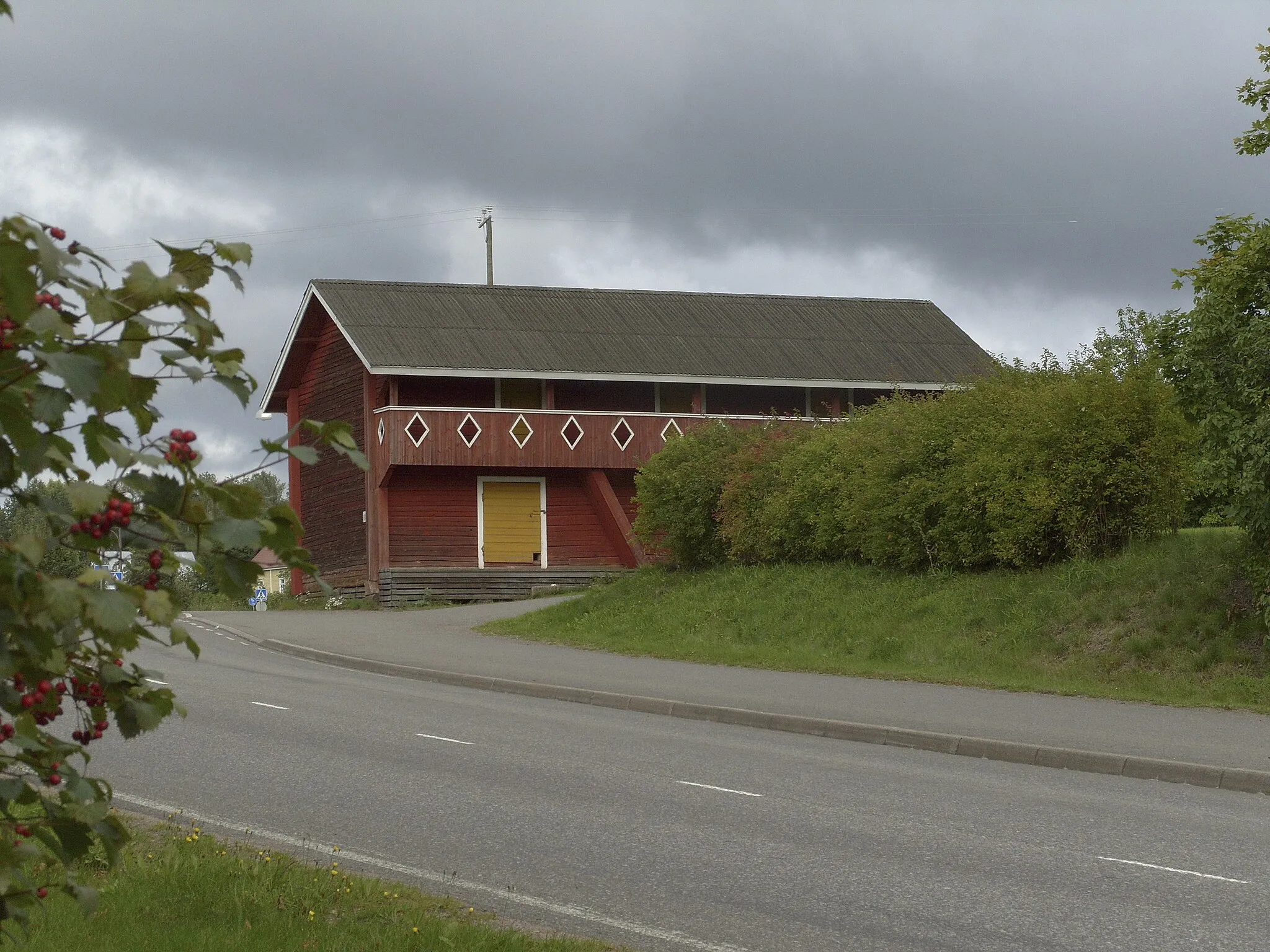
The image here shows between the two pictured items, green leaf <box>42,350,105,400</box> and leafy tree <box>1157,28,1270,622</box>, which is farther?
leafy tree <box>1157,28,1270,622</box>

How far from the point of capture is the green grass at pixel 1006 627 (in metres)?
17.1

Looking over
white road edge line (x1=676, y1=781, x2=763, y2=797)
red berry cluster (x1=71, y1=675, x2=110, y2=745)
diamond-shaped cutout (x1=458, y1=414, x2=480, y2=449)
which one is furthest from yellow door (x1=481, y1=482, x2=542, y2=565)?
red berry cluster (x1=71, y1=675, x2=110, y2=745)

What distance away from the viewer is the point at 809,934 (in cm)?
661

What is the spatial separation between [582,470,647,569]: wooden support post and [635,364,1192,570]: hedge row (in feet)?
27.5

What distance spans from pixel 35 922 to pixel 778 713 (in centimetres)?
988

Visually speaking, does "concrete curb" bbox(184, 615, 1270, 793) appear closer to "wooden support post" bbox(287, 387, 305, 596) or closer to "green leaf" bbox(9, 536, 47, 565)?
"green leaf" bbox(9, 536, 47, 565)

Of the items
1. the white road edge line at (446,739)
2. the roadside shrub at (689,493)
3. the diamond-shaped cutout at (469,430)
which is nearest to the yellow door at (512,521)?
the diamond-shaped cutout at (469,430)

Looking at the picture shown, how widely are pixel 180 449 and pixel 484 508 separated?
3440 cm

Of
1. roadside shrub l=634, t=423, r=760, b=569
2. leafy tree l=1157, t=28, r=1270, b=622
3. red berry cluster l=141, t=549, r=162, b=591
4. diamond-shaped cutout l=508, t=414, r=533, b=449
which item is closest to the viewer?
red berry cluster l=141, t=549, r=162, b=591

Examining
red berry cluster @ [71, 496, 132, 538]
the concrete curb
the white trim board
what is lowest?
the concrete curb

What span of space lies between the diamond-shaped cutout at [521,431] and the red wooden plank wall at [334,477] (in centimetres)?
375

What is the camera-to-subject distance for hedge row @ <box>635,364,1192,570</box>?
20172mm

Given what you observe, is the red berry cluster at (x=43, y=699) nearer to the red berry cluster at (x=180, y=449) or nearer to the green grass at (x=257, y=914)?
the red berry cluster at (x=180, y=449)

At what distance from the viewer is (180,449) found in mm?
3037
